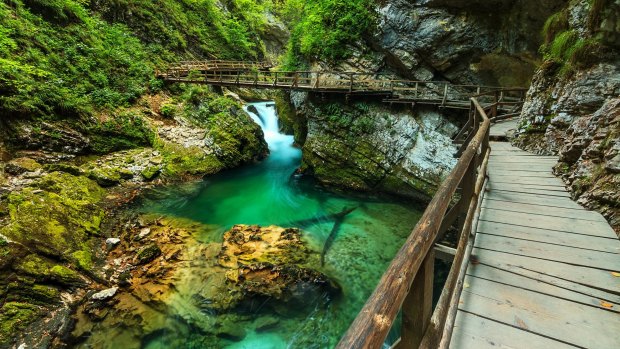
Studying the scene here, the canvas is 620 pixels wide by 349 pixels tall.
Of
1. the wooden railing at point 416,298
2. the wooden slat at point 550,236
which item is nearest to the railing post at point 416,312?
the wooden railing at point 416,298

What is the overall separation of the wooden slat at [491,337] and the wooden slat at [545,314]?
0.06 m

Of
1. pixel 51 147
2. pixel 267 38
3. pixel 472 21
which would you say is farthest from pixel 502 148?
pixel 267 38

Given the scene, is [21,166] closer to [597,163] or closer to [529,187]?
[529,187]

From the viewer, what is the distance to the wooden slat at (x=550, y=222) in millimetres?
3082

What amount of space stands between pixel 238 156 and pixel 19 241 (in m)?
9.60

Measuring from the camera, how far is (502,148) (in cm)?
711

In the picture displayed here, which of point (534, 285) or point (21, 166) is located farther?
point (21, 166)

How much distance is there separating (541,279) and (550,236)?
3.01ft

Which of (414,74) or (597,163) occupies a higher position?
(414,74)

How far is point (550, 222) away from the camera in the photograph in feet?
11.1

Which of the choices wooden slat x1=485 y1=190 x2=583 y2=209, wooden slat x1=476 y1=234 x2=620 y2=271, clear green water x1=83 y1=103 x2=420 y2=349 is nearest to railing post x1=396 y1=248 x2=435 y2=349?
wooden slat x1=476 y1=234 x2=620 y2=271

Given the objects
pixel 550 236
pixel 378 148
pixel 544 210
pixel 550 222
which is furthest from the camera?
pixel 378 148

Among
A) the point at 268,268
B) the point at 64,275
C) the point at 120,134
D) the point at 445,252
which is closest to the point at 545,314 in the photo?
the point at 445,252

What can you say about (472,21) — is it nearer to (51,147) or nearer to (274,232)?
(274,232)
